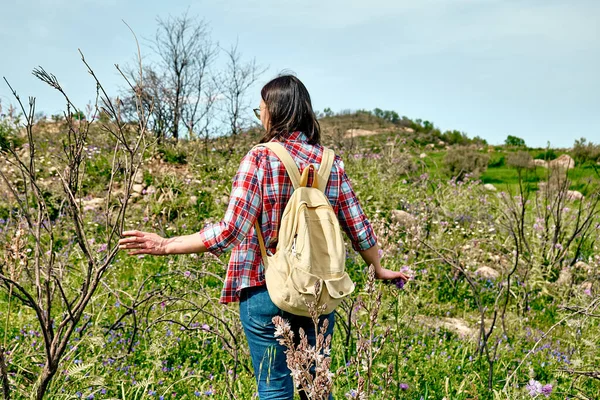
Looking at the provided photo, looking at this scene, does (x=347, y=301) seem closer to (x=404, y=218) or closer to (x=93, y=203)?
(x=404, y=218)

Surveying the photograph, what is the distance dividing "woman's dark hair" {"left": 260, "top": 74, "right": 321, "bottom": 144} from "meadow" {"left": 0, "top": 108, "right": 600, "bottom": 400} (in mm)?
650

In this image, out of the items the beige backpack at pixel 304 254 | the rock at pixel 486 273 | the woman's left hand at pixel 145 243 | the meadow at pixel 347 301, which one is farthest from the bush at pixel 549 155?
the woman's left hand at pixel 145 243

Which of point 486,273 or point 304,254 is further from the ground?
point 304,254

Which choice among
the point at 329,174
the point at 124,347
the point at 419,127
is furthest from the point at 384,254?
the point at 419,127

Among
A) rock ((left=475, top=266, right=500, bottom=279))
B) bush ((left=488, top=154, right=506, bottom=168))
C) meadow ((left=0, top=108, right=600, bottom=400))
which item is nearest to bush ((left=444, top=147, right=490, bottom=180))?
meadow ((left=0, top=108, right=600, bottom=400))

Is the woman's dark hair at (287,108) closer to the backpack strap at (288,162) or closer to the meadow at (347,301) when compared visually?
the backpack strap at (288,162)

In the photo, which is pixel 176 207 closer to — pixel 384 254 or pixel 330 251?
pixel 384 254

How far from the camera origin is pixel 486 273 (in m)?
5.68

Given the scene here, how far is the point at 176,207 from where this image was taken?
6.93 m

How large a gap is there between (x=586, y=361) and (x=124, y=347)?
127 inches

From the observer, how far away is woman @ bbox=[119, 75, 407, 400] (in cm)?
203

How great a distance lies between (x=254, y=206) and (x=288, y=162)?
232 millimetres

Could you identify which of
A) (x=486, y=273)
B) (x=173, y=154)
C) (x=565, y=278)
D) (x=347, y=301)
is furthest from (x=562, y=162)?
(x=173, y=154)

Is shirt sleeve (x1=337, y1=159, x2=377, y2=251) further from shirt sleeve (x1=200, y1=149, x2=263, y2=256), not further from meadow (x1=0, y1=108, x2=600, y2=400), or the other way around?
shirt sleeve (x1=200, y1=149, x2=263, y2=256)
